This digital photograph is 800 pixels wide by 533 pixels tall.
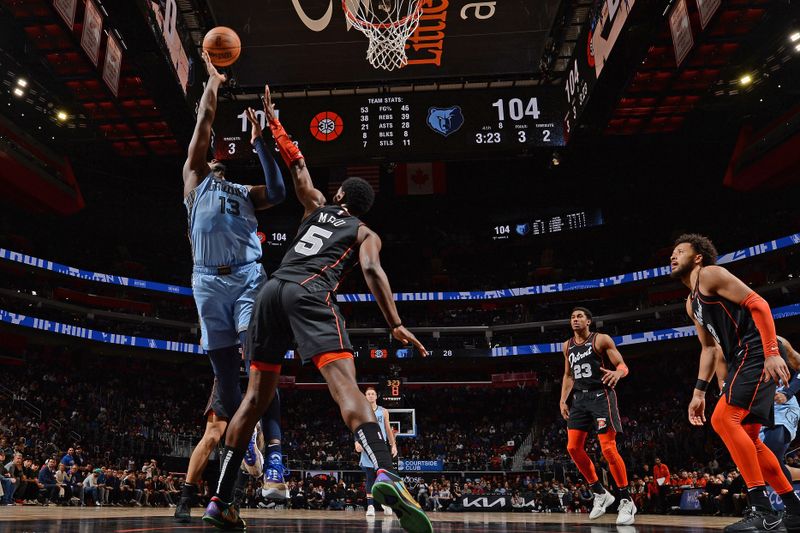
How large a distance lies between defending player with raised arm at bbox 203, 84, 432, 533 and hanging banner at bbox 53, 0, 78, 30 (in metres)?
7.47

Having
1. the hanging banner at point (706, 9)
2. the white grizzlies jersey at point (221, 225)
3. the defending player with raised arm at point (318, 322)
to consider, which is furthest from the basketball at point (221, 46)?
the hanging banner at point (706, 9)

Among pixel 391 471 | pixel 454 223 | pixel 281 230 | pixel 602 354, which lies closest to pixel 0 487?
pixel 602 354

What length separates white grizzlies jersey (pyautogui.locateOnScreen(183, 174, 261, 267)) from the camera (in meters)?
4.59

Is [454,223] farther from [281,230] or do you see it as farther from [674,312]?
[674,312]

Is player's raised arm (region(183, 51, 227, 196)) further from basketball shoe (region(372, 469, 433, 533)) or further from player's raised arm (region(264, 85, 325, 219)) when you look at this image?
basketball shoe (region(372, 469, 433, 533))

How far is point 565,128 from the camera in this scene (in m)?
11.3

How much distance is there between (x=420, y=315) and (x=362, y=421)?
111 feet

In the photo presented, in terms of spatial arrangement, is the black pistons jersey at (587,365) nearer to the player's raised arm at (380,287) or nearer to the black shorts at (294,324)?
the player's raised arm at (380,287)

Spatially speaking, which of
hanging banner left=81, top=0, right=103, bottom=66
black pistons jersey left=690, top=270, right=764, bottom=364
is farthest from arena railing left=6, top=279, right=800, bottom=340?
black pistons jersey left=690, top=270, right=764, bottom=364

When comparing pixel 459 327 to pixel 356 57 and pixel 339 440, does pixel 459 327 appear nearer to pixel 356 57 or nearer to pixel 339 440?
pixel 339 440

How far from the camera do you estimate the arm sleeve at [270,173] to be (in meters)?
4.57

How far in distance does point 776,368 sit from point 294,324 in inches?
116

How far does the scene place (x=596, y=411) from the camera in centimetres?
745

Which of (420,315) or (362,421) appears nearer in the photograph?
(362,421)
